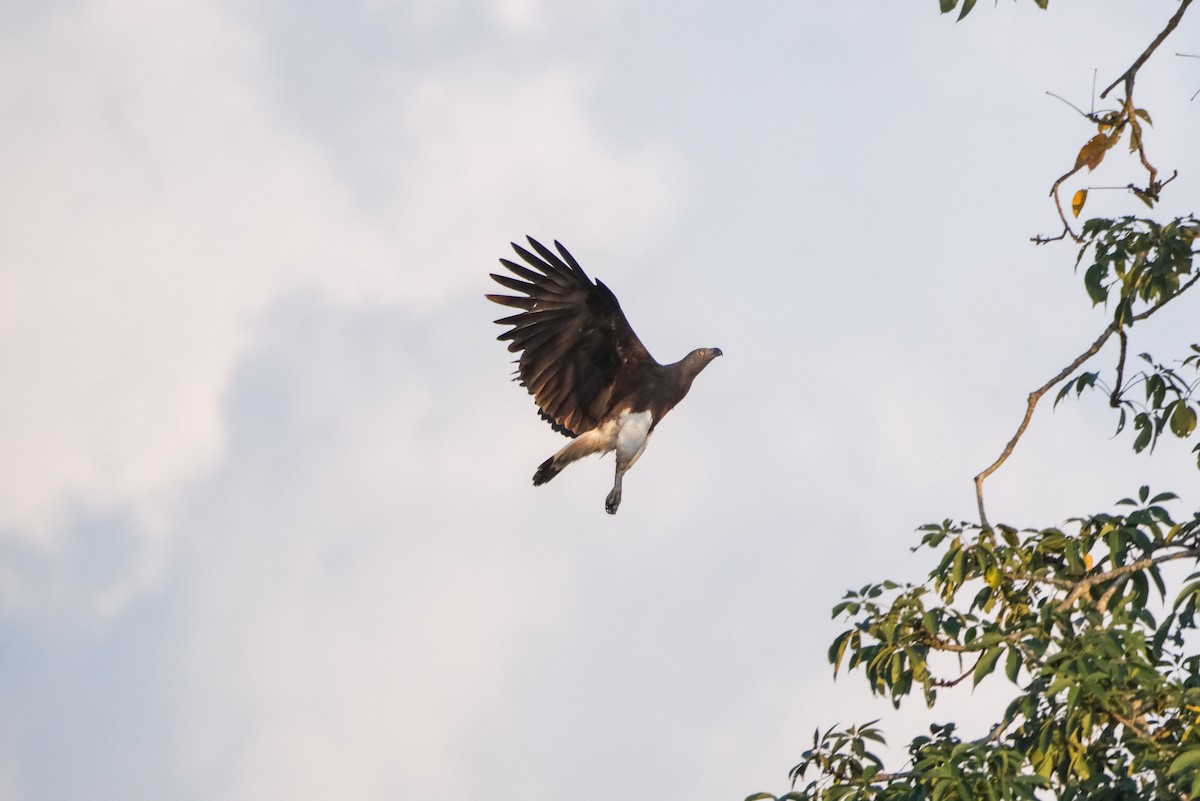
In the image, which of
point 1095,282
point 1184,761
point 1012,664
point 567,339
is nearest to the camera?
point 1184,761

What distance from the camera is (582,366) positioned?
8602 mm

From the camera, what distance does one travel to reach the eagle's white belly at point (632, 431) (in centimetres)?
854

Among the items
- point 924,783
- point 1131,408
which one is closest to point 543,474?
point 1131,408

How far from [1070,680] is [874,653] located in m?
0.73

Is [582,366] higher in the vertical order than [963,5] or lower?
higher

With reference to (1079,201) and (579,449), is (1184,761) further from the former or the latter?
(579,449)

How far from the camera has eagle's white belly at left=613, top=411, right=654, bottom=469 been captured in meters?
8.54

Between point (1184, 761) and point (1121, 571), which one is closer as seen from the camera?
point (1184, 761)

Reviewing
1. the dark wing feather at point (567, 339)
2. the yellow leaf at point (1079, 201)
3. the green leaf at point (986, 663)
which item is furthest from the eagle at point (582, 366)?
the green leaf at point (986, 663)

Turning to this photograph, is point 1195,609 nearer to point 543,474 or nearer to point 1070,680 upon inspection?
point 1070,680

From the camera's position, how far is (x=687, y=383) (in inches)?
348

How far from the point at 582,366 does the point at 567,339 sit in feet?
0.63

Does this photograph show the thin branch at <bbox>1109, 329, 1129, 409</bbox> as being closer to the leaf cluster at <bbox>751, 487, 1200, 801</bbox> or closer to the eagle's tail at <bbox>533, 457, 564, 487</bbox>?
the leaf cluster at <bbox>751, 487, 1200, 801</bbox>

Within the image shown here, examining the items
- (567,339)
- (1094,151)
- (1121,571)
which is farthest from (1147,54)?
(567,339)
